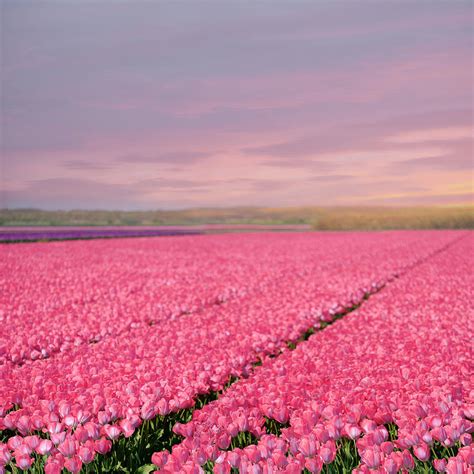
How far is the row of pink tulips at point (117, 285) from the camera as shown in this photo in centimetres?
849

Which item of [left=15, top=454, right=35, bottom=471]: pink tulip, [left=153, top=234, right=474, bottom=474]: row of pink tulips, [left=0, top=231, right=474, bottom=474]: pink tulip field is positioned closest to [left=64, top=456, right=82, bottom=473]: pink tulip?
[left=0, top=231, right=474, bottom=474]: pink tulip field

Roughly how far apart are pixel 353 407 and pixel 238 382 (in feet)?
4.81

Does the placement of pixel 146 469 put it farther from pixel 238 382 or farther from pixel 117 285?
pixel 117 285

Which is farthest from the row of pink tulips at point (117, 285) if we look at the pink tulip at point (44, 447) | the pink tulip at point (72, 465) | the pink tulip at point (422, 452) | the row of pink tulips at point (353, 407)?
the pink tulip at point (422, 452)

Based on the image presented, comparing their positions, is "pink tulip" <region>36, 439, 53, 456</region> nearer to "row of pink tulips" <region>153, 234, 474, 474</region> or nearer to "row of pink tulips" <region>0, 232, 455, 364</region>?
"row of pink tulips" <region>153, 234, 474, 474</region>

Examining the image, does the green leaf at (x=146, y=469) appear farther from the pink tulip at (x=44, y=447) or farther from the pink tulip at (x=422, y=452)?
the pink tulip at (x=422, y=452)

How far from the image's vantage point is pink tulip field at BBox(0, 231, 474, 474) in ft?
11.8

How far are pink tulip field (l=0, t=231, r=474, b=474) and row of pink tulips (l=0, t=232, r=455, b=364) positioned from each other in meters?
0.07

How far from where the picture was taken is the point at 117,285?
46.4 ft

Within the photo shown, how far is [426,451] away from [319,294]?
27.1 ft

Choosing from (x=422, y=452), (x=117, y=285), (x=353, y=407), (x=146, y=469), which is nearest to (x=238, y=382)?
(x=353, y=407)

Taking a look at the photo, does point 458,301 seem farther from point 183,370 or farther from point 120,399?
point 120,399

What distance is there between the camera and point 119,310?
1020cm

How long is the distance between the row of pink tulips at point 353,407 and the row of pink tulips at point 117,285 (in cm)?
340
